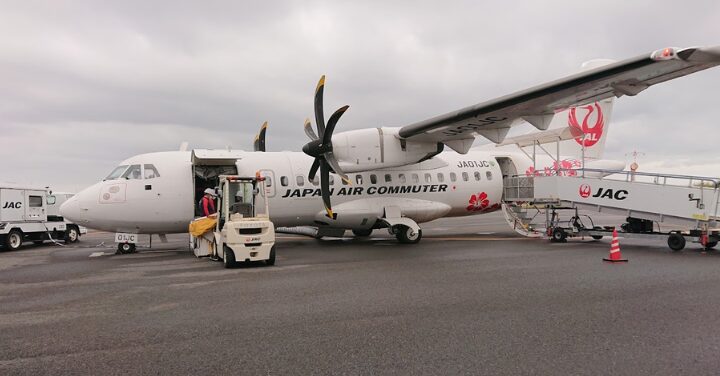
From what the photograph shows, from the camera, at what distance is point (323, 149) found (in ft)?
45.6

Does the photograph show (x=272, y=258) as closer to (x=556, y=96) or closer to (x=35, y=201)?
(x=556, y=96)

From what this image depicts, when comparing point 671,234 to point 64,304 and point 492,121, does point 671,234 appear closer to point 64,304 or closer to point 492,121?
point 492,121

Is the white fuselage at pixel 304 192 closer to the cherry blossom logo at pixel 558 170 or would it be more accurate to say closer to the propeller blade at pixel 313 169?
the cherry blossom logo at pixel 558 170

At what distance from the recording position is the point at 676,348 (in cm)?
475

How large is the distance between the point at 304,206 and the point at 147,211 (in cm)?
485

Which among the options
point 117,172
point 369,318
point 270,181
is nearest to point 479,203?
point 270,181

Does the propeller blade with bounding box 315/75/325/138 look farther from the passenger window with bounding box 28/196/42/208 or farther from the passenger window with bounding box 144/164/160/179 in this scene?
the passenger window with bounding box 28/196/42/208

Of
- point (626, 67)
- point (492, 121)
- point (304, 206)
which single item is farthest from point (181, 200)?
point (626, 67)

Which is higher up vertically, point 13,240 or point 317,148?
point 317,148

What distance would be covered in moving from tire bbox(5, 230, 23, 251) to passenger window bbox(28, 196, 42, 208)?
124 cm

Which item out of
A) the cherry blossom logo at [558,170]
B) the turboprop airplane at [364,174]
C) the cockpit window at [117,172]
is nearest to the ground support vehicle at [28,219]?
the turboprop airplane at [364,174]

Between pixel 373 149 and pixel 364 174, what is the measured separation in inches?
74.5

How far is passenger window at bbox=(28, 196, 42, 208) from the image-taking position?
18.8 meters

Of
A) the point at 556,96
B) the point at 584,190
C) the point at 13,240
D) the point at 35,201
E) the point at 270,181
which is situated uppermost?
the point at 556,96
